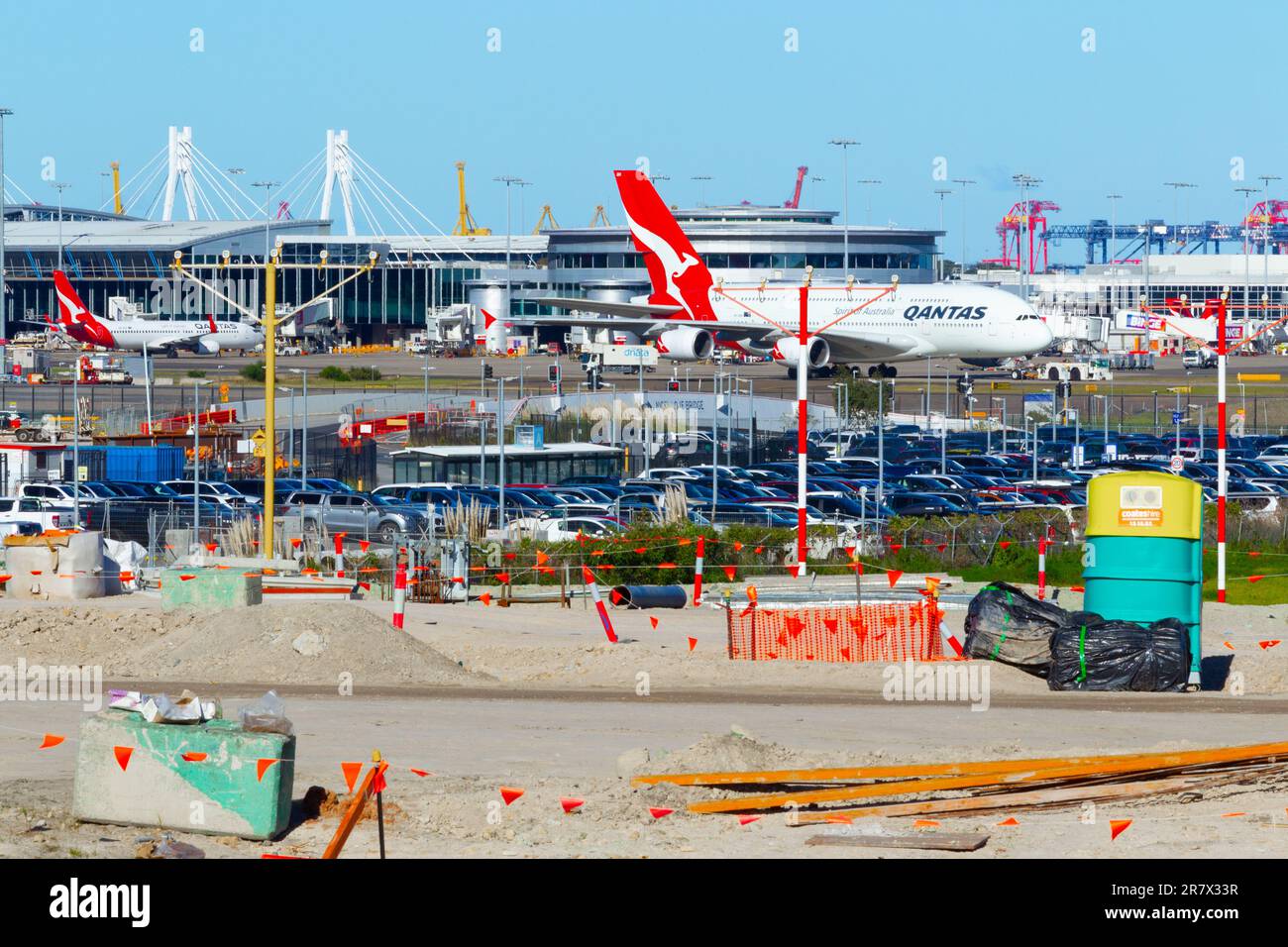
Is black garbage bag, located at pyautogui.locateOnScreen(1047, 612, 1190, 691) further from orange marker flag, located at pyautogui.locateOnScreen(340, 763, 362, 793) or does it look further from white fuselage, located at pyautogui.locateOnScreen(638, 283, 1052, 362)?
white fuselage, located at pyautogui.locateOnScreen(638, 283, 1052, 362)

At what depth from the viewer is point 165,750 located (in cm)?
1273

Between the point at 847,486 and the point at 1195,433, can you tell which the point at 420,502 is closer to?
the point at 847,486

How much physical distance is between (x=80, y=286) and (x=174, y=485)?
319ft

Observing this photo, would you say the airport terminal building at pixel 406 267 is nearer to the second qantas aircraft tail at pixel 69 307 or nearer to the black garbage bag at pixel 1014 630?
the second qantas aircraft tail at pixel 69 307

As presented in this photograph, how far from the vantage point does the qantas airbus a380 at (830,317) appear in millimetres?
75562

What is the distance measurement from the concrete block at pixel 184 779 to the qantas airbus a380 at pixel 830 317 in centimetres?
6131

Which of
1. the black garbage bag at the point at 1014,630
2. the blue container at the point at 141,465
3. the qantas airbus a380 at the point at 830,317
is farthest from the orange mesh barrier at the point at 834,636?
the qantas airbus a380 at the point at 830,317

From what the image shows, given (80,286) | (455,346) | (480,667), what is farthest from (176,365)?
(480,667)

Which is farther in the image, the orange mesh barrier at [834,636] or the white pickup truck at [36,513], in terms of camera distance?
the white pickup truck at [36,513]

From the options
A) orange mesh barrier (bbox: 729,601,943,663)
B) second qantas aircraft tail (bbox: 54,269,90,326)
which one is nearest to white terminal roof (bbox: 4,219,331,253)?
second qantas aircraft tail (bbox: 54,269,90,326)

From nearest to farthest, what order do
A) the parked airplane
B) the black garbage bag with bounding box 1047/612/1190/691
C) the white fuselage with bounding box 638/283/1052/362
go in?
the black garbage bag with bounding box 1047/612/1190/691, the white fuselage with bounding box 638/283/1052/362, the parked airplane

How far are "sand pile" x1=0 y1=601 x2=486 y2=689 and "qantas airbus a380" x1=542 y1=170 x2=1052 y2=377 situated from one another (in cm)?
5224

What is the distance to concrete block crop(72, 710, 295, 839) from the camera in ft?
41.1

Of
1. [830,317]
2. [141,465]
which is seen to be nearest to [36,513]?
[141,465]
